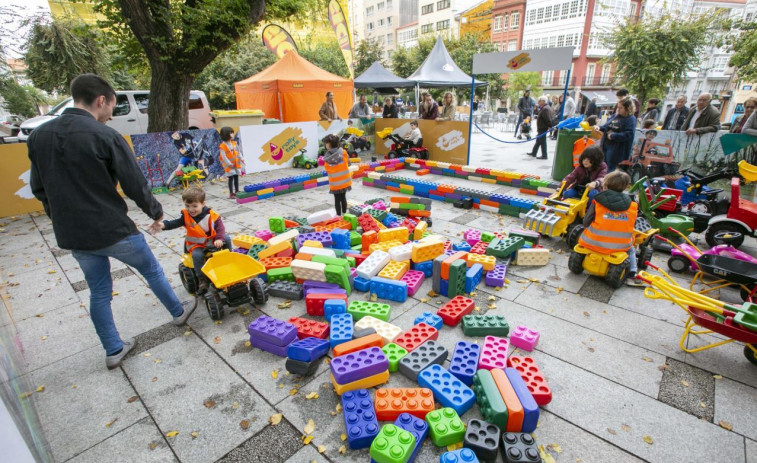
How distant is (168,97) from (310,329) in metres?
10.0

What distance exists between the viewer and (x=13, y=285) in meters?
4.91

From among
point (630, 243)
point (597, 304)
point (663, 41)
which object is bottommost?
point (597, 304)

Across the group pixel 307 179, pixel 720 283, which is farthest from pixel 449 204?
pixel 720 283

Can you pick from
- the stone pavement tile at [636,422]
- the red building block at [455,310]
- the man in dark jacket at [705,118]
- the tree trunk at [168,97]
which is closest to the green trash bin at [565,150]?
the man in dark jacket at [705,118]

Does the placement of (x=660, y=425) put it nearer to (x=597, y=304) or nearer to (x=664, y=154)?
(x=597, y=304)

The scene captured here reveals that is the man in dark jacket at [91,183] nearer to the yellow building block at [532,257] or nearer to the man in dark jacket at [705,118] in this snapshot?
the yellow building block at [532,257]

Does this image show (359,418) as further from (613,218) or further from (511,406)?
(613,218)

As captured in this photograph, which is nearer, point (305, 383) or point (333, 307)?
point (305, 383)

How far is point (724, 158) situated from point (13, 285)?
13073 millimetres

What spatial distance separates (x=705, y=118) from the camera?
802 cm

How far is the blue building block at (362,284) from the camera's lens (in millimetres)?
4430

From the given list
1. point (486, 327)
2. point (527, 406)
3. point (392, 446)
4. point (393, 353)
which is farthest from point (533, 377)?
point (392, 446)

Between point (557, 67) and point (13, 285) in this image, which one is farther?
point (557, 67)

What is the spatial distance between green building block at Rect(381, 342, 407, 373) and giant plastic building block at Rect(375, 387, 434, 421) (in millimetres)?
367
